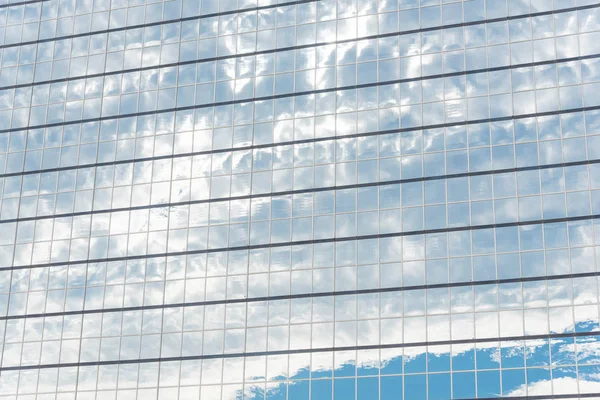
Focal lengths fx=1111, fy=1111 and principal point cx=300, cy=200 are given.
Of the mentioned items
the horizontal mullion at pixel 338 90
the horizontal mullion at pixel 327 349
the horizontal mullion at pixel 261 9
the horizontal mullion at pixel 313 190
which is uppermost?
the horizontal mullion at pixel 261 9

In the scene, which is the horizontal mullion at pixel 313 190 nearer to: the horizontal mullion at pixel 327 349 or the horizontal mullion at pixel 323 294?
the horizontal mullion at pixel 323 294

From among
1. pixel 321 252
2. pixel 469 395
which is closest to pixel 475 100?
pixel 321 252

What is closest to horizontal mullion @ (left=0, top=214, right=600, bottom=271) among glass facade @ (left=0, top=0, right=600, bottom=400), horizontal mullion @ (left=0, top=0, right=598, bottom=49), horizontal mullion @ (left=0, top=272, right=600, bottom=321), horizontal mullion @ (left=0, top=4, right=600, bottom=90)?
glass facade @ (left=0, top=0, right=600, bottom=400)

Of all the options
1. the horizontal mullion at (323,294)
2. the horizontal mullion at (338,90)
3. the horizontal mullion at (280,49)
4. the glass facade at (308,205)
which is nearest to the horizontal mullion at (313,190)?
the glass facade at (308,205)

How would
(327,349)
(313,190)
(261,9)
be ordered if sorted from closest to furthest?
(327,349) < (313,190) < (261,9)

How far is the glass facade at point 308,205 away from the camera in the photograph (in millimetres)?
58844

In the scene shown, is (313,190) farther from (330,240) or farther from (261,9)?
(261,9)

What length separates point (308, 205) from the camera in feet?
209

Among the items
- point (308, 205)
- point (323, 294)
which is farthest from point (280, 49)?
point (323, 294)

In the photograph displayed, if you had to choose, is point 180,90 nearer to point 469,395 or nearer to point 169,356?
point 169,356

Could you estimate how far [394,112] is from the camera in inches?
→ 2537

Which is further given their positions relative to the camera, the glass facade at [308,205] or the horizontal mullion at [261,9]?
the horizontal mullion at [261,9]

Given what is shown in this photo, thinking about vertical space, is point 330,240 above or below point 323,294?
above

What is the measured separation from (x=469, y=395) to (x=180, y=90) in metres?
26.5
